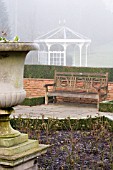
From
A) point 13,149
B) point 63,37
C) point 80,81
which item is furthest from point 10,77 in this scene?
point 63,37

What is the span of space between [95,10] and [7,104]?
18.7 meters

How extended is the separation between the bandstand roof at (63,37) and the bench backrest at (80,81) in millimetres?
8283

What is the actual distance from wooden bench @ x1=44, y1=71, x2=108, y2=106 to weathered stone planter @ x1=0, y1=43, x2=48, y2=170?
6627 mm

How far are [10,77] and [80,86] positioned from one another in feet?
26.8

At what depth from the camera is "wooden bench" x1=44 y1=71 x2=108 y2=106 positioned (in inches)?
439

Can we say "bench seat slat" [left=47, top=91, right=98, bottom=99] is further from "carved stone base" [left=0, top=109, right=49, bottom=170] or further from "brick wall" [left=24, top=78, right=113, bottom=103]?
"carved stone base" [left=0, top=109, right=49, bottom=170]

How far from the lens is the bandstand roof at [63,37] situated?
20766 mm

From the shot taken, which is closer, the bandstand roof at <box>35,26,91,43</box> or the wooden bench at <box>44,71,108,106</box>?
the wooden bench at <box>44,71,108,106</box>

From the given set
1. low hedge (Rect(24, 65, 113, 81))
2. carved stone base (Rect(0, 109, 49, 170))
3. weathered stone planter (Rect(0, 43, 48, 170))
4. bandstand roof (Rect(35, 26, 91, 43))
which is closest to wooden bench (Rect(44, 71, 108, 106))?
low hedge (Rect(24, 65, 113, 81))

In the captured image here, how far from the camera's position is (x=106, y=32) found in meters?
23.0

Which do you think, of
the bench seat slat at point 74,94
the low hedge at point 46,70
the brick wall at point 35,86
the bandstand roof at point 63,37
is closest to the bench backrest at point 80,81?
the bench seat slat at point 74,94

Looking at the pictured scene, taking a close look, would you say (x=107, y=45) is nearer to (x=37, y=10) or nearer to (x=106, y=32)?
(x=106, y=32)

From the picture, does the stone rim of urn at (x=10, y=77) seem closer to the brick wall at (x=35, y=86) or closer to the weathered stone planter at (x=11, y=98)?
the weathered stone planter at (x=11, y=98)

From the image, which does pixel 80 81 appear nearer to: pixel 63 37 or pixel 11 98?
pixel 11 98
